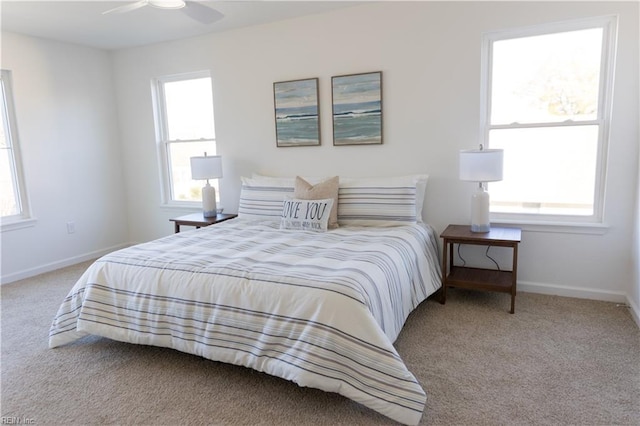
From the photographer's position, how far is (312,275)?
209cm

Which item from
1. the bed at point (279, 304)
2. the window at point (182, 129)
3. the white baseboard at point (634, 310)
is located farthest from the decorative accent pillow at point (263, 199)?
the white baseboard at point (634, 310)

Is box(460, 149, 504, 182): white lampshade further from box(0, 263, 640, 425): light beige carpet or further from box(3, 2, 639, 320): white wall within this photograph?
box(0, 263, 640, 425): light beige carpet

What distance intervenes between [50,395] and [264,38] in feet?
11.1

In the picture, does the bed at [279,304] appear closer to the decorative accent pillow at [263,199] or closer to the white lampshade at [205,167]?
the decorative accent pillow at [263,199]

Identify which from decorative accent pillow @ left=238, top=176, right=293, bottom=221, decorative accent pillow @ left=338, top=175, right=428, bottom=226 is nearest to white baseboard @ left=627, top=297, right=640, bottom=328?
decorative accent pillow @ left=338, top=175, right=428, bottom=226

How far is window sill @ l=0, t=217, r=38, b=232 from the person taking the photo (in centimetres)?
392

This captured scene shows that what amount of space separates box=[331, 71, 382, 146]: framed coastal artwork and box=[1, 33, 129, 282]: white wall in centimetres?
291

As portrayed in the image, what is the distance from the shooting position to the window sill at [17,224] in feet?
12.8

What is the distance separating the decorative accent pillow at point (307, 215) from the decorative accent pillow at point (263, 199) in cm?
31

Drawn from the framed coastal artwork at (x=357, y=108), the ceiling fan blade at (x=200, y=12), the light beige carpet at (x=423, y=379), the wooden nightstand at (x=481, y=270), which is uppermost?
the ceiling fan blade at (x=200, y=12)

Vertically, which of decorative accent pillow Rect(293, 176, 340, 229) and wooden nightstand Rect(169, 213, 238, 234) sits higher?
decorative accent pillow Rect(293, 176, 340, 229)

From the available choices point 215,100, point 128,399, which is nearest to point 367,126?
point 215,100

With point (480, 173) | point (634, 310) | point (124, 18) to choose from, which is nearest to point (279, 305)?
point (480, 173)

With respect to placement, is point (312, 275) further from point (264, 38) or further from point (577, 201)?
point (264, 38)
